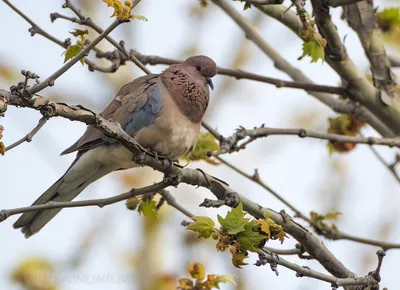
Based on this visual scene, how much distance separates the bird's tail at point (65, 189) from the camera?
11.2ft

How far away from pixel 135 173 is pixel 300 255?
19.2 ft

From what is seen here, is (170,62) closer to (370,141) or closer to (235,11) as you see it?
(235,11)

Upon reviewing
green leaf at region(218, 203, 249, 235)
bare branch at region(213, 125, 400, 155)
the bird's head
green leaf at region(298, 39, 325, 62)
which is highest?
the bird's head

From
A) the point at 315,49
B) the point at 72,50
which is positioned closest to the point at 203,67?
the point at 315,49

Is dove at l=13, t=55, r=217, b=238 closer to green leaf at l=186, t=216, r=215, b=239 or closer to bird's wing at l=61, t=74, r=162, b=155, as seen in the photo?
bird's wing at l=61, t=74, r=162, b=155

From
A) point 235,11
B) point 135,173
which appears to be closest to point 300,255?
point 235,11

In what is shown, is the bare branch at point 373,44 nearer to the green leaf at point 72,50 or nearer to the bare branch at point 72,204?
the bare branch at point 72,204

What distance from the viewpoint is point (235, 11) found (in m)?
3.96

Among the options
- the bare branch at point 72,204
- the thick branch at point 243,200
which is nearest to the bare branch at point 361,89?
the thick branch at point 243,200

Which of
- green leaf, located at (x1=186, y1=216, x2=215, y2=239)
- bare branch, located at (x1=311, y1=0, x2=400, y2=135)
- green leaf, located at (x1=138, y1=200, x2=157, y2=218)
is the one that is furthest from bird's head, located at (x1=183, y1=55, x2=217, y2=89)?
green leaf, located at (x1=186, y1=216, x2=215, y2=239)

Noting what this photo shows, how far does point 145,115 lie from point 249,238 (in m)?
1.18

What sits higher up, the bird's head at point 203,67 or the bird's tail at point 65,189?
the bird's head at point 203,67

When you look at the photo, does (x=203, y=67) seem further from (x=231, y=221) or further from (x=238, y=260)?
(x=238, y=260)

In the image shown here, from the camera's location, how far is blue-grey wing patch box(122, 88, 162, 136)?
11.0 feet
